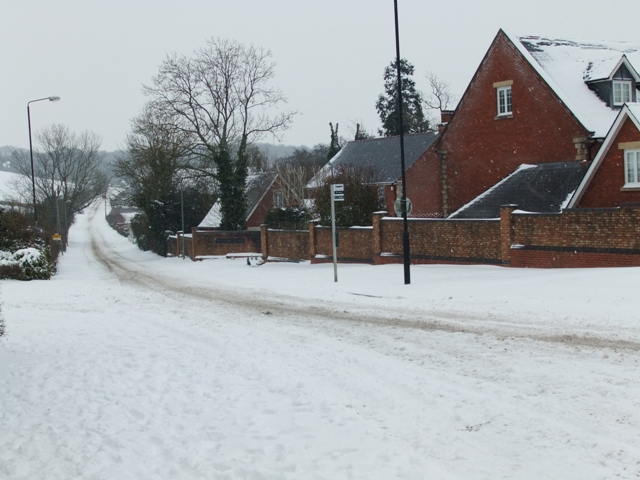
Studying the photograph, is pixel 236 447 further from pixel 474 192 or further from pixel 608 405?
pixel 474 192

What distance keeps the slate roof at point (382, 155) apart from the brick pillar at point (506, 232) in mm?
21414

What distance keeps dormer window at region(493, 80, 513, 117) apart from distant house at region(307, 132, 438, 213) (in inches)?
379

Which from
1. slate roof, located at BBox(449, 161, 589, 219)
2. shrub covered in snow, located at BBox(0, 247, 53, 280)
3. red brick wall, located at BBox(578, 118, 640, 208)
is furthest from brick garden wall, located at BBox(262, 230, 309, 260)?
red brick wall, located at BBox(578, 118, 640, 208)

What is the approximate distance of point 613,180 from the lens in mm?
22891

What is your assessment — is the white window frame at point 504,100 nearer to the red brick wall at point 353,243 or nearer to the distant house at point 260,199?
the red brick wall at point 353,243

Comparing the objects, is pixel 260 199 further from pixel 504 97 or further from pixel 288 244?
pixel 504 97

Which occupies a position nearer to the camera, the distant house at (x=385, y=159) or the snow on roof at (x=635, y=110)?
the snow on roof at (x=635, y=110)

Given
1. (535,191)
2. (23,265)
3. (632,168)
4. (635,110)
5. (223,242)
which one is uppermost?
(635,110)

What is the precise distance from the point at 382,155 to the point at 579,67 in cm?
2015

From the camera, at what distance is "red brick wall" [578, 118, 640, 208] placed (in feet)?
72.4

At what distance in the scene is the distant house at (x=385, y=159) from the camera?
44.1 meters

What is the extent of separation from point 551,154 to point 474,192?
5.64 m

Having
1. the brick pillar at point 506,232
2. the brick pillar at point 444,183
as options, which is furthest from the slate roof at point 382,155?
the brick pillar at point 506,232

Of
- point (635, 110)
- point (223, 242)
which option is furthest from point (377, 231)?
point (223, 242)
